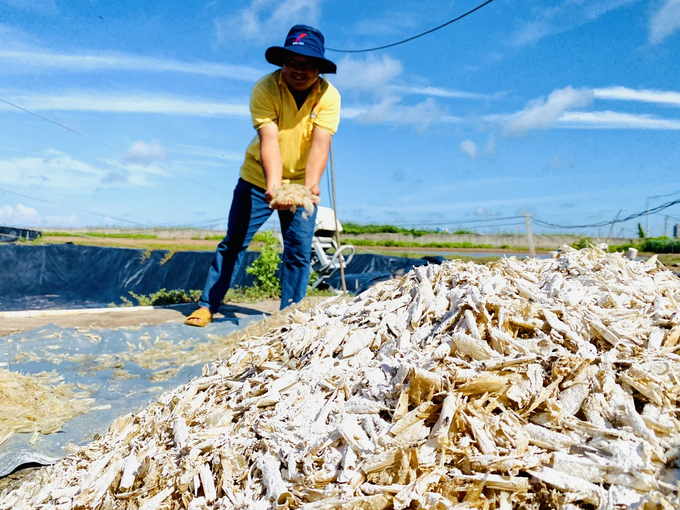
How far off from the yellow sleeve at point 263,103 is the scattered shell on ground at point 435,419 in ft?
6.68

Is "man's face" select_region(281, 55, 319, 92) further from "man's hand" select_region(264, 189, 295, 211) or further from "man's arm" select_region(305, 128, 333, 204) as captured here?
"man's hand" select_region(264, 189, 295, 211)

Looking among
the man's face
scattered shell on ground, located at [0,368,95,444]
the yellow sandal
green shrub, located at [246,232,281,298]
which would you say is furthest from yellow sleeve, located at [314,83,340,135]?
green shrub, located at [246,232,281,298]

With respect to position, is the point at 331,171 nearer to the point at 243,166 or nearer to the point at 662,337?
the point at 243,166

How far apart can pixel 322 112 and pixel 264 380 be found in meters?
2.33

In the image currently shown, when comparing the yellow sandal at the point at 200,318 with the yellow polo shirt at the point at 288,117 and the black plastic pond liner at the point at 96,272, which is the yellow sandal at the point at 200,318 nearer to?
the yellow polo shirt at the point at 288,117

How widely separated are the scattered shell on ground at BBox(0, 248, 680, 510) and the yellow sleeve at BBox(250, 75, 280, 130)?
6.68ft

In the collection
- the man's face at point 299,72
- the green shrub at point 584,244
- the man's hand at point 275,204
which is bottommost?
the green shrub at point 584,244

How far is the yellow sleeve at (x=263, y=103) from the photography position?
142 inches

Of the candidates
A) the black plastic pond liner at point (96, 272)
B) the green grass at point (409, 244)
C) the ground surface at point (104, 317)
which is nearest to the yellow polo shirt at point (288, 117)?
the ground surface at point (104, 317)

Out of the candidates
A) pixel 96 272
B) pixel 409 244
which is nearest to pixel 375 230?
pixel 409 244

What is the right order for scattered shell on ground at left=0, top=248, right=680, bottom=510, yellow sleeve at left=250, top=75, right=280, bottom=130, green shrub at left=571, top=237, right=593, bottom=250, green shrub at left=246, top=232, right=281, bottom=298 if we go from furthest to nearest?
green shrub at left=246, top=232, right=281, bottom=298, yellow sleeve at left=250, top=75, right=280, bottom=130, green shrub at left=571, top=237, right=593, bottom=250, scattered shell on ground at left=0, top=248, right=680, bottom=510

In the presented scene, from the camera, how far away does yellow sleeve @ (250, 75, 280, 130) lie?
11.8ft

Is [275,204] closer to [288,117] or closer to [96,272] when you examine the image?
[288,117]

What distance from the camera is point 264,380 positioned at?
1.82 metres
